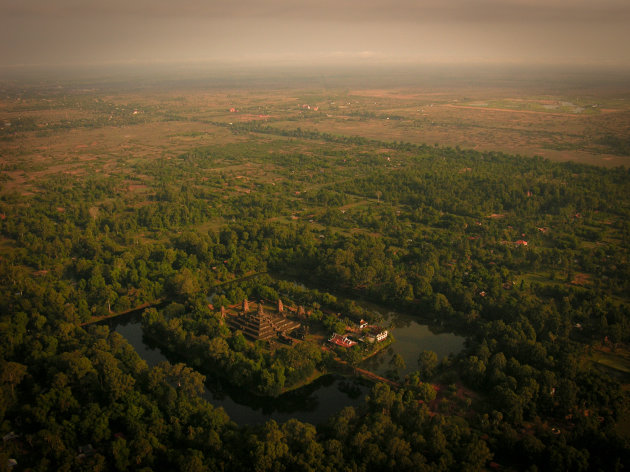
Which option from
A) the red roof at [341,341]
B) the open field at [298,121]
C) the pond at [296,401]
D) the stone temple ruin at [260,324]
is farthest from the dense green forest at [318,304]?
the open field at [298,121]

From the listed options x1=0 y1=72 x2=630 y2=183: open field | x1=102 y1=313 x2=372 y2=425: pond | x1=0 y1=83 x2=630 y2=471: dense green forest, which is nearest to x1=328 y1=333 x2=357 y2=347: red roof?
x1=0 y1=83 x2=630 y2=471: dense green forest

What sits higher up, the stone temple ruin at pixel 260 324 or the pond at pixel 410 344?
the stone temple ruin at pixel 260 324

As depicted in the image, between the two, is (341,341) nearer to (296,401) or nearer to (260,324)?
(260,324)

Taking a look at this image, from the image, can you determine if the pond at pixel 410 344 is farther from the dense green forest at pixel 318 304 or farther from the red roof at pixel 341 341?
the red roof at pixel 341 341

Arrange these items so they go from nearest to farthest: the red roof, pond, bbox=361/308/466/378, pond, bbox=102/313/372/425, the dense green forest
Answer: the dense green forest
pond, bbox=102/313/372/425
pond, bbox=361/308/466/378
the red roof

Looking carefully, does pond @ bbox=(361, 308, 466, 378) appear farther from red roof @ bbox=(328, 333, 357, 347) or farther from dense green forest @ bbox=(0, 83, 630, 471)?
red roof @ bbox=(328, 333, 357, 347)
